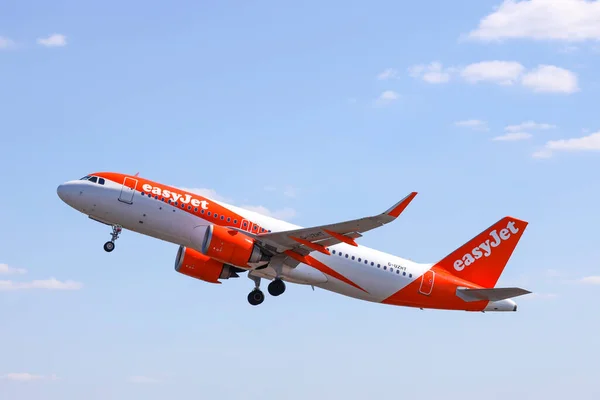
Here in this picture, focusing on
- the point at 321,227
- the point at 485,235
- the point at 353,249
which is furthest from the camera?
the point at 485,235

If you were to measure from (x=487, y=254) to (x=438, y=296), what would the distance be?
14.6ft

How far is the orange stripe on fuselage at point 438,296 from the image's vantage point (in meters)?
45.2

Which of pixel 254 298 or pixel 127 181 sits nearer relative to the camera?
pixel 127 181

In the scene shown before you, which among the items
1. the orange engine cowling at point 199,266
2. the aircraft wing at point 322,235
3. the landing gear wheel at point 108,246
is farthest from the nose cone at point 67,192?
the aircraft wing at point 322,235

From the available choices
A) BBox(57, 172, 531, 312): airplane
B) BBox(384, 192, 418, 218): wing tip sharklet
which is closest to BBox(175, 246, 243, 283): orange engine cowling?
BBox(57, 172, 531, 312): airplane

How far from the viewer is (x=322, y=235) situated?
41188 mm

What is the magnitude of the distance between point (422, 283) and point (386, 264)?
2.24 metres

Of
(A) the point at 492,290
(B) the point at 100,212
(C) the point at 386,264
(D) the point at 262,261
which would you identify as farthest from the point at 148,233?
(A) the point at 492,290

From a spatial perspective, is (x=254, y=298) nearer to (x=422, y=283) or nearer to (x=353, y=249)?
(x=353, y=249)

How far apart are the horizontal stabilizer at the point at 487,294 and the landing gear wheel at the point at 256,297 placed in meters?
10.0

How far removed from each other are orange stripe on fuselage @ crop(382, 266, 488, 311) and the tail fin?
78cm

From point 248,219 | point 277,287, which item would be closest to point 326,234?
point 248,219

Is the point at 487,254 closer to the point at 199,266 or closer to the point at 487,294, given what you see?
the point at 487,294

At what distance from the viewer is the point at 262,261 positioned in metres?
42.6
